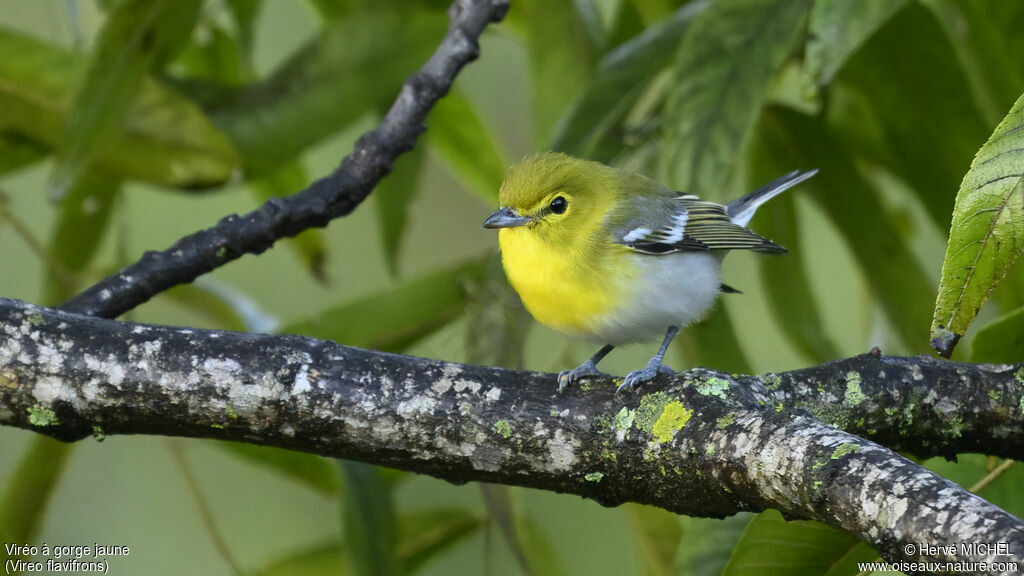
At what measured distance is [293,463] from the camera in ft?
7.16

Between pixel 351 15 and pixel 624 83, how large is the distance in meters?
0.70

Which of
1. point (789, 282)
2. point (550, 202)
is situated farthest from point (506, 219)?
point (789, 282)

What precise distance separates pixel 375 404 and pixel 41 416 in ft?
1.42

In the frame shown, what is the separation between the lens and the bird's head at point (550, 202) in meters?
1.94

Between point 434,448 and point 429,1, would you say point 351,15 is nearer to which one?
point 429,1

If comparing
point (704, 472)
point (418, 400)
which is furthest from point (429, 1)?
point (704, 472)

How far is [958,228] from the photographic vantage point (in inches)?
36.0

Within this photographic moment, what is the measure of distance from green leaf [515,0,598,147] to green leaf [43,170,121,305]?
106cm

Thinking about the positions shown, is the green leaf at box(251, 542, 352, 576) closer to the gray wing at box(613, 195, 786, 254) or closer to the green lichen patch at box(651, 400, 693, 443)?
the gray wing at box(613, 195, 786, 254)

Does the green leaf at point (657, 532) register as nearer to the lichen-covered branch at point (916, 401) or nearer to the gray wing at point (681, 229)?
the gray wing at point (681, 229)

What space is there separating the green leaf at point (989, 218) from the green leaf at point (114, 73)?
4.91 feet

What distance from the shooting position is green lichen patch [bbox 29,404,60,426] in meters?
1.23

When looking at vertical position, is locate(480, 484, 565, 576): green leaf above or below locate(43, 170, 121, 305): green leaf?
below

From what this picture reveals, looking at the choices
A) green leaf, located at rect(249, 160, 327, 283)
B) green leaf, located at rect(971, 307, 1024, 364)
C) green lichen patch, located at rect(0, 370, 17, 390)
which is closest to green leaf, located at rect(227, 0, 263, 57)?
green leaf, located at rect(249, 160, 327, 283)
